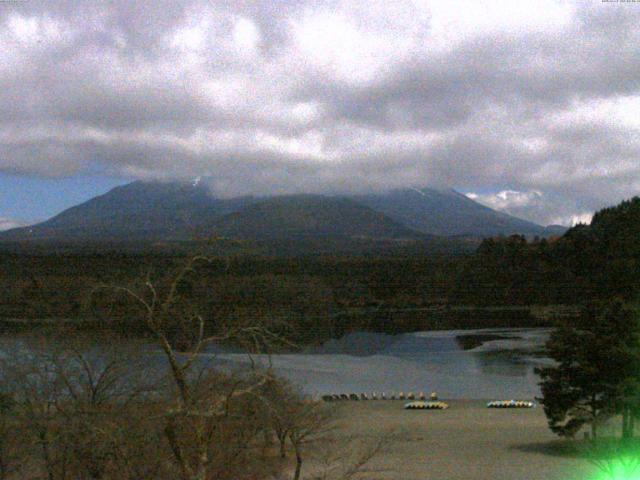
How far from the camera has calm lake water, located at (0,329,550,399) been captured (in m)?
25.5

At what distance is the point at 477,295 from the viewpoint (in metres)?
42.6

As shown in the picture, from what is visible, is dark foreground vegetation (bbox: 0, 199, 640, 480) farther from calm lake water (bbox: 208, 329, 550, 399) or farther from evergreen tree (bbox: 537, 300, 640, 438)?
calm lake water (bbox: 208, 329, 550, 399)

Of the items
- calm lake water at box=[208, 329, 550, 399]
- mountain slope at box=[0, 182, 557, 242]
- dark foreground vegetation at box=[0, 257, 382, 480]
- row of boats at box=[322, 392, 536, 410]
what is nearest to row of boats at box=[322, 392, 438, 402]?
row of boats at box=[322, 392, 536, 410]

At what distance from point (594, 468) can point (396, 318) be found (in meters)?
27.1

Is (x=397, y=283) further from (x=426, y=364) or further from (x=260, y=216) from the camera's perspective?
(x=260, y=216)

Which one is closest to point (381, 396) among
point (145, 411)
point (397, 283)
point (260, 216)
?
point (397, 283)

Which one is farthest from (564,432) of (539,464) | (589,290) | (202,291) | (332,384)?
(589,290)

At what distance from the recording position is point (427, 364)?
32.6m

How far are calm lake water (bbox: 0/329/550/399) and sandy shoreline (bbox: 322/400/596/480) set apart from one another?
9.40 feet

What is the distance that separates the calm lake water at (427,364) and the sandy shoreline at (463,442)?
2.87m

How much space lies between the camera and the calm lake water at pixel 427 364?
25.5 meters

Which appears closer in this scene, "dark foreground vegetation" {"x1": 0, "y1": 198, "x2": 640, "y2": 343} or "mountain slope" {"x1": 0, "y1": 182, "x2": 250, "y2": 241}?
"dark foreground vegetation" {"x1": 0, "y1": 198, "x2": 640, "y2": 343}

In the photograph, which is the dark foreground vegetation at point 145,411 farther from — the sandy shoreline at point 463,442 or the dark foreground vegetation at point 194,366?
the sandy shoreline at point 463,442

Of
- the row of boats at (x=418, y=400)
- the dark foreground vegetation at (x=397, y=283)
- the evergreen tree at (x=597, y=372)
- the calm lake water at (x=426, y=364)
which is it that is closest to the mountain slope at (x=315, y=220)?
the dark foreground vegetation at (x=397, y=283)
